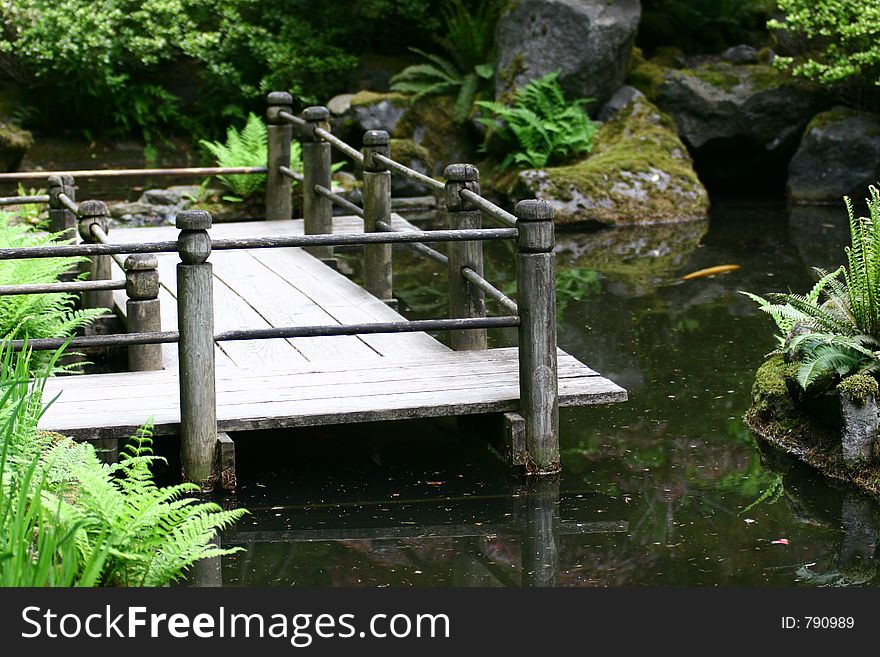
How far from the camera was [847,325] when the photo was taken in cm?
664

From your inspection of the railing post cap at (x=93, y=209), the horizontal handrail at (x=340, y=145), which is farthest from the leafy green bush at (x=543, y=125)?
the railing post cap at (x=93, y=209)

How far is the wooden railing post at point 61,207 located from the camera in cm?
930

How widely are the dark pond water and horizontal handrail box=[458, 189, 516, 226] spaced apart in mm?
1113

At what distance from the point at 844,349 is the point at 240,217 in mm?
7934

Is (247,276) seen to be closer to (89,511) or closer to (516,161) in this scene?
(89,511)

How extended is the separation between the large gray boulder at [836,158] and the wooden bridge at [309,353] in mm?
8166

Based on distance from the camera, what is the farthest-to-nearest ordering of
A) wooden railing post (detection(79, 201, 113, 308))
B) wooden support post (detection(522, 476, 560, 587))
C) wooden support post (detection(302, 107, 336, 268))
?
wooden support post (detection(302, 107, 336, 268))
wooden railing post (detection(79, 201, 113, 308))
wooden support post (detection(522, 476, 560, 587))

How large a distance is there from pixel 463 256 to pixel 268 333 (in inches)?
60.4

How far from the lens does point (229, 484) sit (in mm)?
5988

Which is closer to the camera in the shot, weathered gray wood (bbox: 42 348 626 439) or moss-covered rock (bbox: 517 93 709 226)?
weathered gray wood (bbox: 42 348 626 439)

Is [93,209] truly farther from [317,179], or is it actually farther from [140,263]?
[317,179]

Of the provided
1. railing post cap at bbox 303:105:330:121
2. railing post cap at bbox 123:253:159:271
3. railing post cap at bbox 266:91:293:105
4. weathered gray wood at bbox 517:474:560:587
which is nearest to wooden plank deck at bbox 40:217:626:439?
weathered gray wood at bbox 517:474:560:587

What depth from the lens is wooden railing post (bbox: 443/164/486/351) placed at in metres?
7.09

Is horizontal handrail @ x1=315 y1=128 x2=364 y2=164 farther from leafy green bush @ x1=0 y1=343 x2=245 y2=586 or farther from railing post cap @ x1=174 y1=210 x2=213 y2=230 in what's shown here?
leafy green bush @ x1=0 y1=343 x2=245 y2=586
